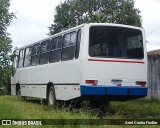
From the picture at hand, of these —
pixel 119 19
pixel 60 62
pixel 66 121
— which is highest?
pixel 119 19

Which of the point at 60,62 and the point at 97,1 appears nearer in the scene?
the point at 60,62

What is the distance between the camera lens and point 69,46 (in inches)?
565

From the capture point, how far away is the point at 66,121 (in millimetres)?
8797

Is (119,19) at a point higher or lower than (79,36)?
higher

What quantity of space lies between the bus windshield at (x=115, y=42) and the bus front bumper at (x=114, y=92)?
1.07 meters

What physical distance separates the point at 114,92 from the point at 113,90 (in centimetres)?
7

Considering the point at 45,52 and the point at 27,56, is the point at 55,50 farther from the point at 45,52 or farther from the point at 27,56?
the point at 27,56

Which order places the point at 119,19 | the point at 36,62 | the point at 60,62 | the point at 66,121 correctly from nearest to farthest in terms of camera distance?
1. the point at 66,121
2. the point at 60,62
3. the point at 36,62
4. the point at 119,19

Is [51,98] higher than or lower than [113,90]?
lower

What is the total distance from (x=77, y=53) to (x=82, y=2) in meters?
21.2

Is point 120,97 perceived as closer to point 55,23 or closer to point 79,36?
point 79,36

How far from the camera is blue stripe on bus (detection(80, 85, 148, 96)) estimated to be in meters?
12.7

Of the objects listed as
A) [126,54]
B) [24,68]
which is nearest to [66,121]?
[126,54]

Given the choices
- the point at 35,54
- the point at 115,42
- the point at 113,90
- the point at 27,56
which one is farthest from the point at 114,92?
the point at 27,56
